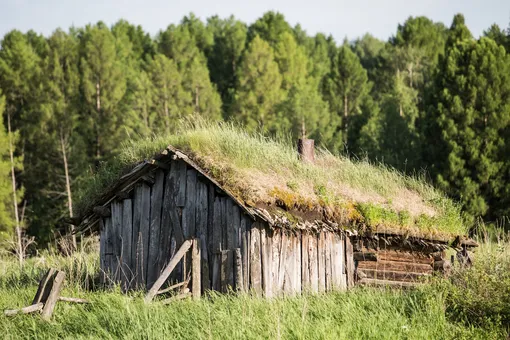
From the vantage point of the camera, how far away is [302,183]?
11.7 meters

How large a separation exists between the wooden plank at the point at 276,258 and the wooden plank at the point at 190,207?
147cm

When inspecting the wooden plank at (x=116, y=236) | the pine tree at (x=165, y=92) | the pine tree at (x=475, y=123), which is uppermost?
the pine tree at (x=165, y=92)

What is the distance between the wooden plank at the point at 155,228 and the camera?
11.5 meters

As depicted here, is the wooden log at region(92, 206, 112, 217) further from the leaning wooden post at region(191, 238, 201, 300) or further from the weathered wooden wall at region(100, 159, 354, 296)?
the leaning wooden post at region(191, 238, 201, 300)

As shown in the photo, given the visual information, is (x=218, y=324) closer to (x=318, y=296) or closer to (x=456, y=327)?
(x=318, y=296)

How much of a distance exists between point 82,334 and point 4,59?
3193cm

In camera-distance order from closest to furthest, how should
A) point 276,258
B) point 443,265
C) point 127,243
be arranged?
point 276,258, point 127,243, point 443,265

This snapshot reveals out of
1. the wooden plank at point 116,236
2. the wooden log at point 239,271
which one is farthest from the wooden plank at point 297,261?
the wooden plank at point 116,236

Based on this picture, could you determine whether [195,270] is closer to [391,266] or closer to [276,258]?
[276,258]

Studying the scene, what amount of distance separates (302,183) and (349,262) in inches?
67.7

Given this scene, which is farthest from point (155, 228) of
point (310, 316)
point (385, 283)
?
point (385, 283)

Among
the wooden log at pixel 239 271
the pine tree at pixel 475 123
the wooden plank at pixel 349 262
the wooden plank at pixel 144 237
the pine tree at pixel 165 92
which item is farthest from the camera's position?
the pine tree at pixel 165 92

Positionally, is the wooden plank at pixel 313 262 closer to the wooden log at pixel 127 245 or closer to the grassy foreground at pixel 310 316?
the grassy foreground at pixel 310 316

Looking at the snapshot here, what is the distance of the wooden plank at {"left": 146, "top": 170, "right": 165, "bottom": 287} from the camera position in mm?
11500
